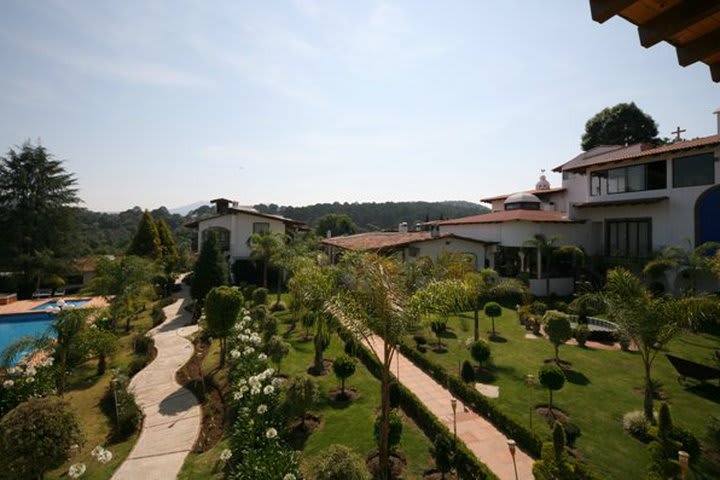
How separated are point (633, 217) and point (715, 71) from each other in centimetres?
2869

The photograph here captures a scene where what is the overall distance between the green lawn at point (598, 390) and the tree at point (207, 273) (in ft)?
45.8

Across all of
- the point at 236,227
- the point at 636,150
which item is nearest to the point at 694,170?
the point at 636,150

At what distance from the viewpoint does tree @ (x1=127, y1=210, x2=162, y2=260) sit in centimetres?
3769

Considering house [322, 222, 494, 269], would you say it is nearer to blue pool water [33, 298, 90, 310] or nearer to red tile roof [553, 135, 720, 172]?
red tile roof [553, 135, 720, 172]

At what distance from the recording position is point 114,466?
9.47 metres

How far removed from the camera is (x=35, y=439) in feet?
25.6

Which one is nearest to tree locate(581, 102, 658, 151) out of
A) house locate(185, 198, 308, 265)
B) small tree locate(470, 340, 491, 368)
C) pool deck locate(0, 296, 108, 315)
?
house locate(185, 198, 308, 265)

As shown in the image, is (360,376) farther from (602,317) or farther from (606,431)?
(602,317)

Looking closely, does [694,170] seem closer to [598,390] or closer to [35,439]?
[598,390]

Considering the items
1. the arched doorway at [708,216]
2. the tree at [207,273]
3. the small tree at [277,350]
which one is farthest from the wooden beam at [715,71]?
the arched doorway at [708,216]

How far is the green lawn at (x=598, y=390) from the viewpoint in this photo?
31.2ft

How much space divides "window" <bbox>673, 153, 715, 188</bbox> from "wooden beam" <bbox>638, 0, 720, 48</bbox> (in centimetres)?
2762

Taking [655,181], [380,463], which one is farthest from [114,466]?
[655,181]

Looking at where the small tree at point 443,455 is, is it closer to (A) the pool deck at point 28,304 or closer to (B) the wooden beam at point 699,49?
(B) the wooden beam at point 699,49
